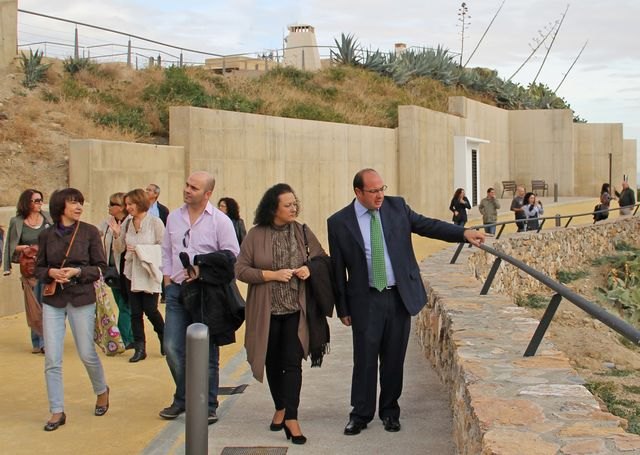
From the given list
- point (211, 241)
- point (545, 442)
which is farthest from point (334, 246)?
point (545, 442)

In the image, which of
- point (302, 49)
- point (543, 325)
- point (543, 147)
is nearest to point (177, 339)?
point (543, 325)

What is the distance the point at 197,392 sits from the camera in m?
3.97

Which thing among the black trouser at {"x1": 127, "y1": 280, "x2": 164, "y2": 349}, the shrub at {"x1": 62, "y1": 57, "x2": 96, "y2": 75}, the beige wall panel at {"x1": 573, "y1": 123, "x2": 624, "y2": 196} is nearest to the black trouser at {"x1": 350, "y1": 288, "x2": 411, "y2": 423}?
the black trouser at {"x1": 127, "y1": 280, "x2": 164, "y2": 349}

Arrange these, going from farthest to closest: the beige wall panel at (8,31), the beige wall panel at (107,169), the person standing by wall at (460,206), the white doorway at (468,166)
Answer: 1. the white doorway at (468,166)
2. the person standing by wall at (460,206)
3. the beige wall panel at (8,31)
4. the beige wall panel at (107,169)

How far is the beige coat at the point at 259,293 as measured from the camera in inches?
242

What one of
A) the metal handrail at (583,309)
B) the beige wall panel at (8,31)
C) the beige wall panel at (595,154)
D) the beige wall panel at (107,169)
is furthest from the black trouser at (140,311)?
the beige wall panel at (595,154)

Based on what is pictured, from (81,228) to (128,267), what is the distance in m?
2.15

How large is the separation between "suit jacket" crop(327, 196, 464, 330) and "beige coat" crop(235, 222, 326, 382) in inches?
7.5

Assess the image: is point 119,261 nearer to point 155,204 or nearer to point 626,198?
point 155,204

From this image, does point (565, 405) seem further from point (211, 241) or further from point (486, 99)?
point (486, 99)

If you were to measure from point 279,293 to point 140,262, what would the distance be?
10.8ft

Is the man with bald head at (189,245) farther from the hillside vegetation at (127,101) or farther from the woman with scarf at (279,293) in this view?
the hillside vegetation at (127,101)

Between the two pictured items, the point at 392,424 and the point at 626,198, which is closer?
the point at 392,424

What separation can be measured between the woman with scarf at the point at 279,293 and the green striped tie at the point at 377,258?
38 cm
